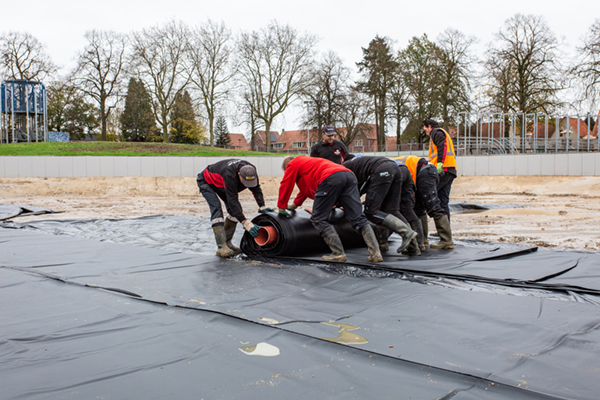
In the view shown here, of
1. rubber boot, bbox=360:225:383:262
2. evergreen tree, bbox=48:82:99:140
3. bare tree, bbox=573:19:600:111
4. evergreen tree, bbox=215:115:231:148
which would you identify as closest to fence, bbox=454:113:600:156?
bare tree, bbox=573:19:600:111

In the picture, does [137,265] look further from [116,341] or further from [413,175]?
[413,175]

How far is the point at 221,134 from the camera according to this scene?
54.9 meters

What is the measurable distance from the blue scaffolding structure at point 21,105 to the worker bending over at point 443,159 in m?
27.8

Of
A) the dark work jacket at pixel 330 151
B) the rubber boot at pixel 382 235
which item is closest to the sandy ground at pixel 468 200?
the rubber boot at pixel 382 235

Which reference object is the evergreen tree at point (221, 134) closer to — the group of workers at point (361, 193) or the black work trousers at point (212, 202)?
the black work trousers at point (212, 202)

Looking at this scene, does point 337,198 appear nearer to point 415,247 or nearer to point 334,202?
A: point 334,202

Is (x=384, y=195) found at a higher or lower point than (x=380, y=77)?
lower

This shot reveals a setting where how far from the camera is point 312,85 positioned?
3241 centimetres

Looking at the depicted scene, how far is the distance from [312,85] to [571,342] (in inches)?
1241

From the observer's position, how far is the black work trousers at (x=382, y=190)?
4.71 meters

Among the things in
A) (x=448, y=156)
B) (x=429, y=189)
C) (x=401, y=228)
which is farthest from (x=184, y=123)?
(x=401, y=228)

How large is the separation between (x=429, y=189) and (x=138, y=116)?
38043mm

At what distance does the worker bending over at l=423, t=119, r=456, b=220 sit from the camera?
217 inches

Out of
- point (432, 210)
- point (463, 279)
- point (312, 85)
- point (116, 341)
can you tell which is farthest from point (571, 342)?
point (312, 85)
